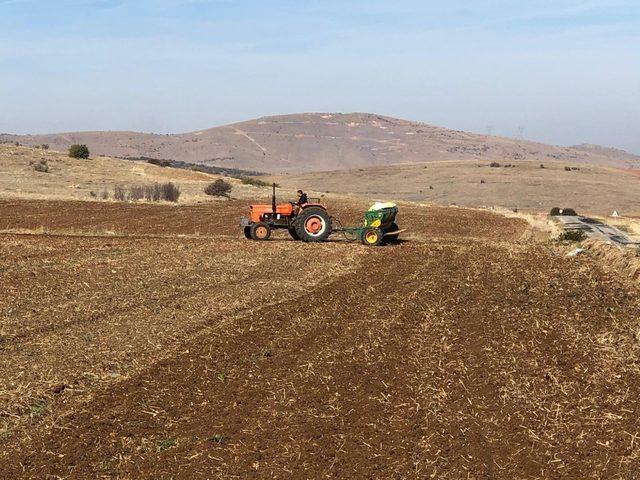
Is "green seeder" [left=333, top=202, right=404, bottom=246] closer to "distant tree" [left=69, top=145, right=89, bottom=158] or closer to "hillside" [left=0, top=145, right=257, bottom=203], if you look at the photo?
"hillside" [left=0, top=145, right=257, bottom=203]

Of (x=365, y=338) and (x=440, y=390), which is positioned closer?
(x=440, y=390)

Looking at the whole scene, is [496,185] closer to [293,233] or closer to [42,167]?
[42,167]

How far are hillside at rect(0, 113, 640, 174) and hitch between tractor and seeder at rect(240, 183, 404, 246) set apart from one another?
13392cm

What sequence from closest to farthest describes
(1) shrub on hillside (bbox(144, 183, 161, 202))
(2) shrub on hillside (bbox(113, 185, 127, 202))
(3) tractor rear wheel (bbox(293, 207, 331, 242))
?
(3) tractor rear wheel (bbox(293, 207, 331, 242)), (2) shrub on hillside (bbox(113, 185, 127, 202)), (1) shrub on hillside (bbox(144, 183, 161, 202))

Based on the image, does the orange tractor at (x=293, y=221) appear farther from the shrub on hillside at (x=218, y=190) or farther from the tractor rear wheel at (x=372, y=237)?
the shrub on hillside at (x=218, y=190)

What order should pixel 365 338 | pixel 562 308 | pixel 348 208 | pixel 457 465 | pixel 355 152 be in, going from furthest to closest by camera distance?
pixel 355 152 < pixel 348 208 < pixel 562 308 < pixel 365 338 < pixel 457 465

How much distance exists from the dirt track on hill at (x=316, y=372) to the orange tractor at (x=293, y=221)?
465 cm

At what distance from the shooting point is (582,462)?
646cm

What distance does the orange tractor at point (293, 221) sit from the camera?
20.8 m

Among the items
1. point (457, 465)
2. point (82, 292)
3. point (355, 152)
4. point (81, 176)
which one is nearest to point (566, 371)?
point (457, 465)

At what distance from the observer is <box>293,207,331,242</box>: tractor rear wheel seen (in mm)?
20766

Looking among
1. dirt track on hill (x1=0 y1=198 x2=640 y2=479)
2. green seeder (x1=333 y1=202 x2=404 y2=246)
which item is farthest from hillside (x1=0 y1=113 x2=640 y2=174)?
dirt track on hill (x1=0 y1=198 x2=640 y2=479)

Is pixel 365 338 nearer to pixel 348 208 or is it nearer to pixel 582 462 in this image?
pixel 582 462

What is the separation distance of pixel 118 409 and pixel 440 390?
365 centimetres
